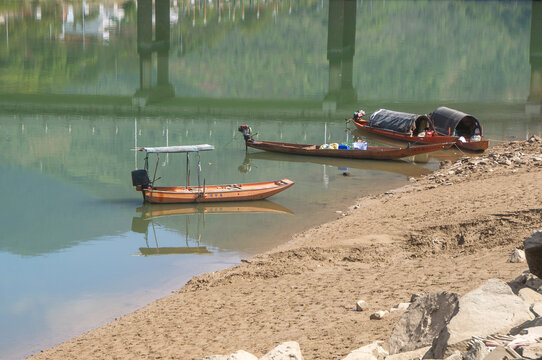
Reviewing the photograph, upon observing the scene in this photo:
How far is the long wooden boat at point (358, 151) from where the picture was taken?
129 ft

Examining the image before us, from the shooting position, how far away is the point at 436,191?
28.4 meters

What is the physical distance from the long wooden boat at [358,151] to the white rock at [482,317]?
95.6 ft

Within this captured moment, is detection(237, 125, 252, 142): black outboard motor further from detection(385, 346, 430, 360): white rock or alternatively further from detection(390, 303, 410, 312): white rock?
detection(385, 346, 430, 360): white rock

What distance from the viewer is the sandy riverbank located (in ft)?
46.2

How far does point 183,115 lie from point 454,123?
20.2 metres

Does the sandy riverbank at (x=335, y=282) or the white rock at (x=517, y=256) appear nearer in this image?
the sandy riverbank at (x=335, y=282)

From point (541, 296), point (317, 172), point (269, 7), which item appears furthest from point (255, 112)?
point (269, 7)

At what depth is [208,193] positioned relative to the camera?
30062 millimetres

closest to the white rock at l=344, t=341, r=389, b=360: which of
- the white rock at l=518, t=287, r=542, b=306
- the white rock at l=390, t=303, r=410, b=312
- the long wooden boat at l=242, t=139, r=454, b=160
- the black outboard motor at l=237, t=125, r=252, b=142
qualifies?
the white rock at l=518, t=287, r=542, b=306

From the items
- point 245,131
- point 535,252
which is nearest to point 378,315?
Result: point 535,252

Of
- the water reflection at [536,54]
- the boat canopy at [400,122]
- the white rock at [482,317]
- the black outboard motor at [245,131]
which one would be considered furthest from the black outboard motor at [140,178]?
the water reflection at [536,54]

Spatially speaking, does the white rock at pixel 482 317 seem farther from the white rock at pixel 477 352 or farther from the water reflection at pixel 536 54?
the water reflection at pixel 536 54

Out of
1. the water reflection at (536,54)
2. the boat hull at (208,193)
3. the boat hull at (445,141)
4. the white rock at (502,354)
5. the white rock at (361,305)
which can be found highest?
the water reflection at (536,54)

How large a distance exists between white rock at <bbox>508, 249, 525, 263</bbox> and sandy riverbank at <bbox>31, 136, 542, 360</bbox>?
0.15 metres
